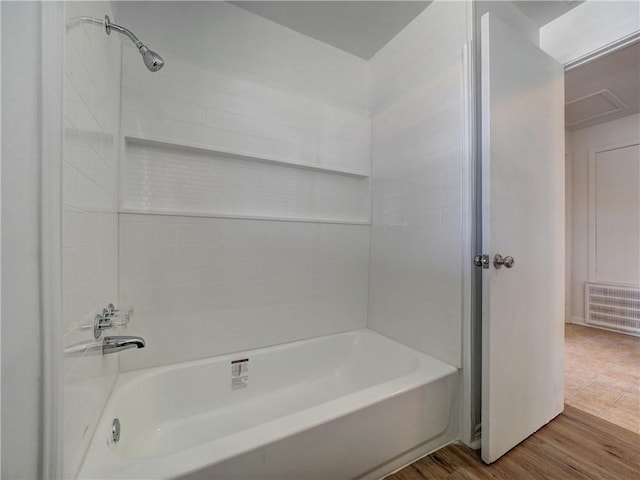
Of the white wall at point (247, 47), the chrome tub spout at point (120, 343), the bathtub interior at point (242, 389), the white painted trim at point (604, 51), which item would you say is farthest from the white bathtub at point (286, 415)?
the white painted trim at point (604, 51)

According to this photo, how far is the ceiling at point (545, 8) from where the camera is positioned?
160cm

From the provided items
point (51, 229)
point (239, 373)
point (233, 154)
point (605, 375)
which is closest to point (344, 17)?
point (233, 154)

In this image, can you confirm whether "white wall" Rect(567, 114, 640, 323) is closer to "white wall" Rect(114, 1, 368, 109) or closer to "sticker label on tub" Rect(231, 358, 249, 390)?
"white wall" Rect(114, 1, 368, 109)

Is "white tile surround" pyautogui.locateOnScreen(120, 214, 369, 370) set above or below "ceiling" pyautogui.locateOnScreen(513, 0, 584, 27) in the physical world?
below

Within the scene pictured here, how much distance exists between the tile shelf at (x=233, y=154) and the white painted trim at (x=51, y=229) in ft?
2.81

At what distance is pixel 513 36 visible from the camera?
4.66 feet

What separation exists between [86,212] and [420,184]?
1645mm

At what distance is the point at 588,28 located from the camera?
1.54 meters

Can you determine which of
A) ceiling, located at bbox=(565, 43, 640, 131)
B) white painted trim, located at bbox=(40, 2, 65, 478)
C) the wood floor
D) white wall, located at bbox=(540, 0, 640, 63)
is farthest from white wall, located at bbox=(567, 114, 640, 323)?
white painted trim, located at bbox=(40, 2, 65, 478)

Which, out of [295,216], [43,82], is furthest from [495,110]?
[43,82]

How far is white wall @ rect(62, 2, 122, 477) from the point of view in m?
0.73

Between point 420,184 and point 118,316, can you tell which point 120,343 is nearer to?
point 118,316

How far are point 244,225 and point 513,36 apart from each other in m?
1.74

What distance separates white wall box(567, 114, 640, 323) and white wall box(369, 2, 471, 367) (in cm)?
313
